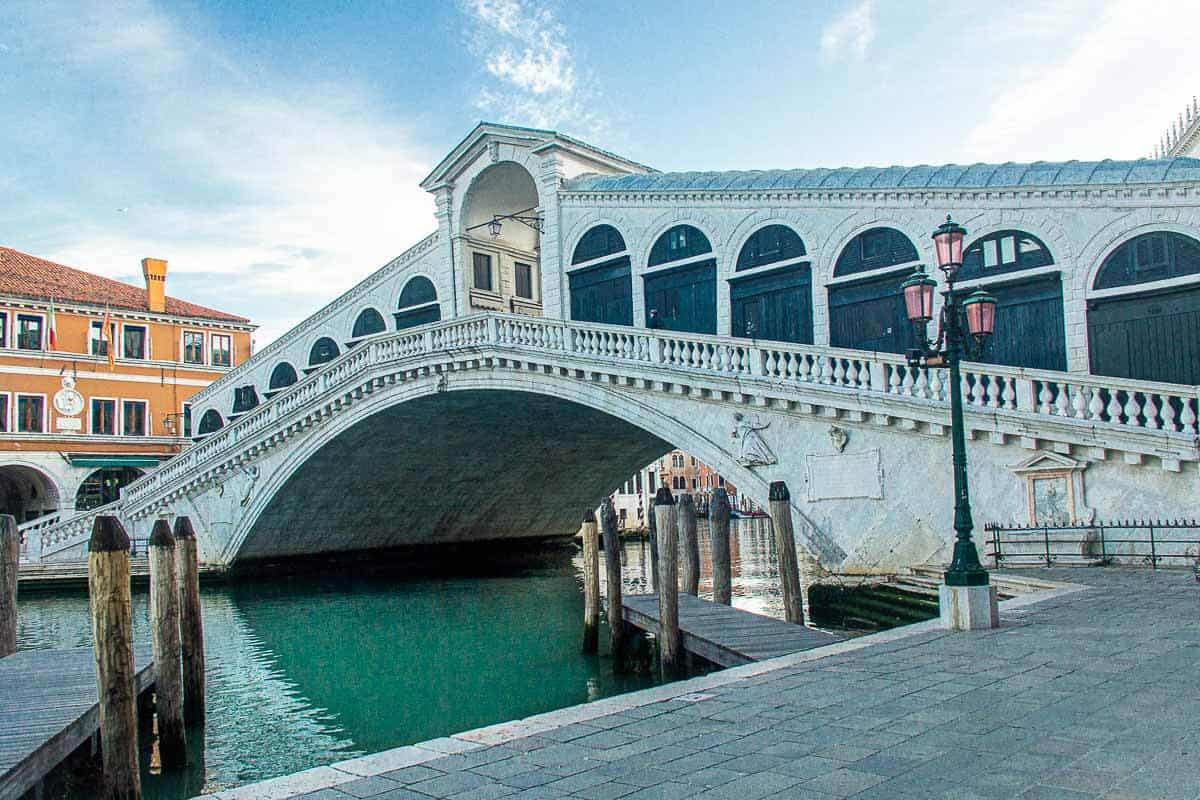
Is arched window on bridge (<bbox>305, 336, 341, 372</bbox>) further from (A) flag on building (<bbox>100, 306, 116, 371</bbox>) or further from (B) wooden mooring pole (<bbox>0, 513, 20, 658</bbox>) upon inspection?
(B) wooden mooring pole (<bbox>0, 513, 20, 658</bbox>)

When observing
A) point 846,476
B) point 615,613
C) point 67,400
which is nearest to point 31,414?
point 67,400

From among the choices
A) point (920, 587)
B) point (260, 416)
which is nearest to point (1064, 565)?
point (920, 587)

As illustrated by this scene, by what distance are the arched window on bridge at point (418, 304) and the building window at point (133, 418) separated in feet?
38.5

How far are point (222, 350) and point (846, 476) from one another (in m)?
26.4

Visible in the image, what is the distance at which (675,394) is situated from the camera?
1638 cm

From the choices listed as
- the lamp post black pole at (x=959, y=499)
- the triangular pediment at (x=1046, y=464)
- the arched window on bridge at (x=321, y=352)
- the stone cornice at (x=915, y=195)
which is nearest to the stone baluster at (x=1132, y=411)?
the triangular pediment at (x=1046, y=464)

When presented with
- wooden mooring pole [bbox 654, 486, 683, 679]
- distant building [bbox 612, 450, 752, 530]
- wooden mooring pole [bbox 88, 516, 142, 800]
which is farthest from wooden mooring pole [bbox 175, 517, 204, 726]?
distant building [bbox 612, 450, 752, 530]

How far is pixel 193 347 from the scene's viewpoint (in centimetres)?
3400

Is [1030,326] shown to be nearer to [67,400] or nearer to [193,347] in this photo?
[67,400]

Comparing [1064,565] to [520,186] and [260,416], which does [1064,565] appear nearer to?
[520,186]

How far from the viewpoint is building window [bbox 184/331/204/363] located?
3372 centimetres

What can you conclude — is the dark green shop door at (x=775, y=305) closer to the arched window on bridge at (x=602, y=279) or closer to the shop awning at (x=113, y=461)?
the arched window on bridge at (x=602, y=279)

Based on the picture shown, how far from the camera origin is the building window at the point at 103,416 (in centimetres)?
3123

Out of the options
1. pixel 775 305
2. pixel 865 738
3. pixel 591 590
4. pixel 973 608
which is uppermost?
pixel 775 305
